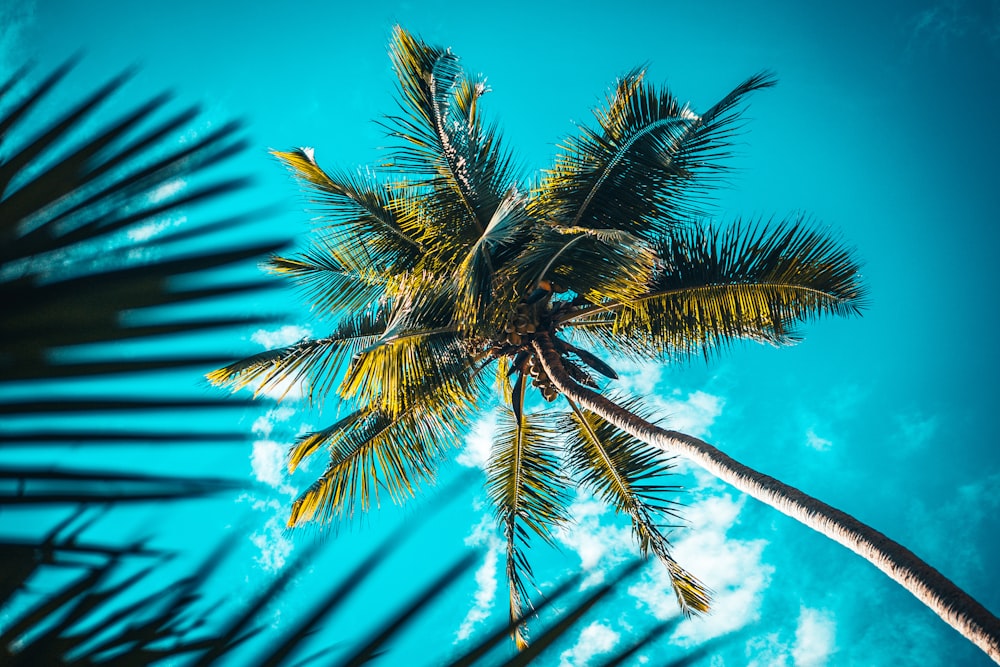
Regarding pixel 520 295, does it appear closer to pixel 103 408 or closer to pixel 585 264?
pixel 585 264

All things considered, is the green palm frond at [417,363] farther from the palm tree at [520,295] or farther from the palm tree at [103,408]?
the palm tree at [103,408]

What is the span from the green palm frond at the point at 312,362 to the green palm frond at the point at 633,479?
282cm

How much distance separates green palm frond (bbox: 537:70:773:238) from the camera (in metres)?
6.71

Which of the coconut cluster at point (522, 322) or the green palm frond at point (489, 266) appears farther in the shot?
the coconut cluster at point (522, 322)

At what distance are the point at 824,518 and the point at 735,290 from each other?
2464 millimetres

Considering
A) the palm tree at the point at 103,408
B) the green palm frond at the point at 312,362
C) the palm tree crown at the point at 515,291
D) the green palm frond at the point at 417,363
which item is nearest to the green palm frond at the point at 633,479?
the palm tree crown at the point at 515,291

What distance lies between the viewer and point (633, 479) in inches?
313

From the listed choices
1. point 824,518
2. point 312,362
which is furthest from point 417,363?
point 824,518

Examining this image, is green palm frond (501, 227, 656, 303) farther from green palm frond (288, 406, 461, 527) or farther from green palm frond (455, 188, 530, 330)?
green palm frond (288, 406, 461, 527)

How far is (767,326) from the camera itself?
7.00 m

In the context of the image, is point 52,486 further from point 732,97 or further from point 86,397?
point 732,97

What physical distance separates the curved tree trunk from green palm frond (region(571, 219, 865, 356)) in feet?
3.09

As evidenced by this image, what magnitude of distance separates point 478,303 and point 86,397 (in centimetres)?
594

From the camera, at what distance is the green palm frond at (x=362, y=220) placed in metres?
6.97
